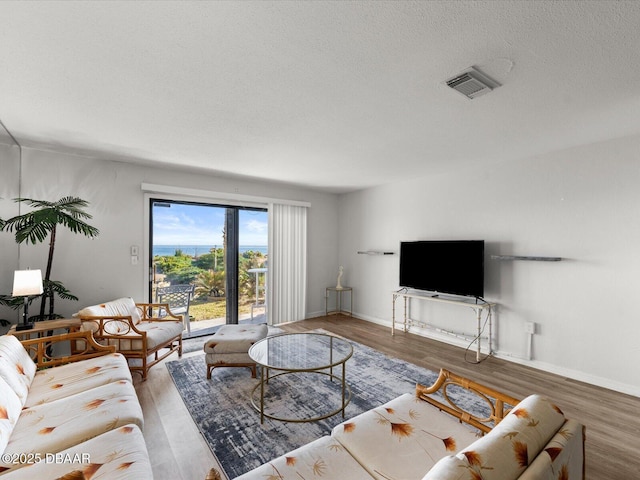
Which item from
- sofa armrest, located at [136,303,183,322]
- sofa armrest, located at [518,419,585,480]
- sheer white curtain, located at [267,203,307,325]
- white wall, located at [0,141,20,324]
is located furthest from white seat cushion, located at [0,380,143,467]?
sheer white curtain, located at [267,203,307,325]

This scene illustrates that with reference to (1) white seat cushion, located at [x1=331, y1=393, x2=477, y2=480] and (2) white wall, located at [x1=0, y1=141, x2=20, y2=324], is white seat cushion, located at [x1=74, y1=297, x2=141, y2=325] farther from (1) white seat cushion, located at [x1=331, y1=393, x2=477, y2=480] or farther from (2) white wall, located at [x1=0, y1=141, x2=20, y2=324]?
(1) white seat cushion, located at [x1=331, y1=393, x2=477, y2=480]

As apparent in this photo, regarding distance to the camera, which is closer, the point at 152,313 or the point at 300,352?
the point at 300,352

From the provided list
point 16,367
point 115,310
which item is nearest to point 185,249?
point 115,310

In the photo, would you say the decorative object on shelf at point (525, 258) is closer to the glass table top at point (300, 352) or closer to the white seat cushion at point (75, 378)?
the glass table top at point (300, 352)

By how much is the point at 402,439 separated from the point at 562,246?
9.77 feet

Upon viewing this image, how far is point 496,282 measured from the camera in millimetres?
3732

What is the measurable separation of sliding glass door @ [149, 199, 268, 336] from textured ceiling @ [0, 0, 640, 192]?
4.36 feet

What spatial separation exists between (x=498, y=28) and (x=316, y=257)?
4.65 m

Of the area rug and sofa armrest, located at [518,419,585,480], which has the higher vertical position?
sofa armrest, located at [518,419,585,480]

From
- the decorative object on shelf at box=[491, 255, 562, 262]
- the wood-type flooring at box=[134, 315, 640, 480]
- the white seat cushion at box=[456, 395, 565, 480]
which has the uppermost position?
the decorative object on shelf at box=[491, 255, 562, 262]

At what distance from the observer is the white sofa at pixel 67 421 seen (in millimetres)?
1289

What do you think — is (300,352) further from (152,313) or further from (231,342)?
(152,313)

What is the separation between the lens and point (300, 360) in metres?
2.58

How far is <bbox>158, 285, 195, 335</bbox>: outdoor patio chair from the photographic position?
13.8 feet
